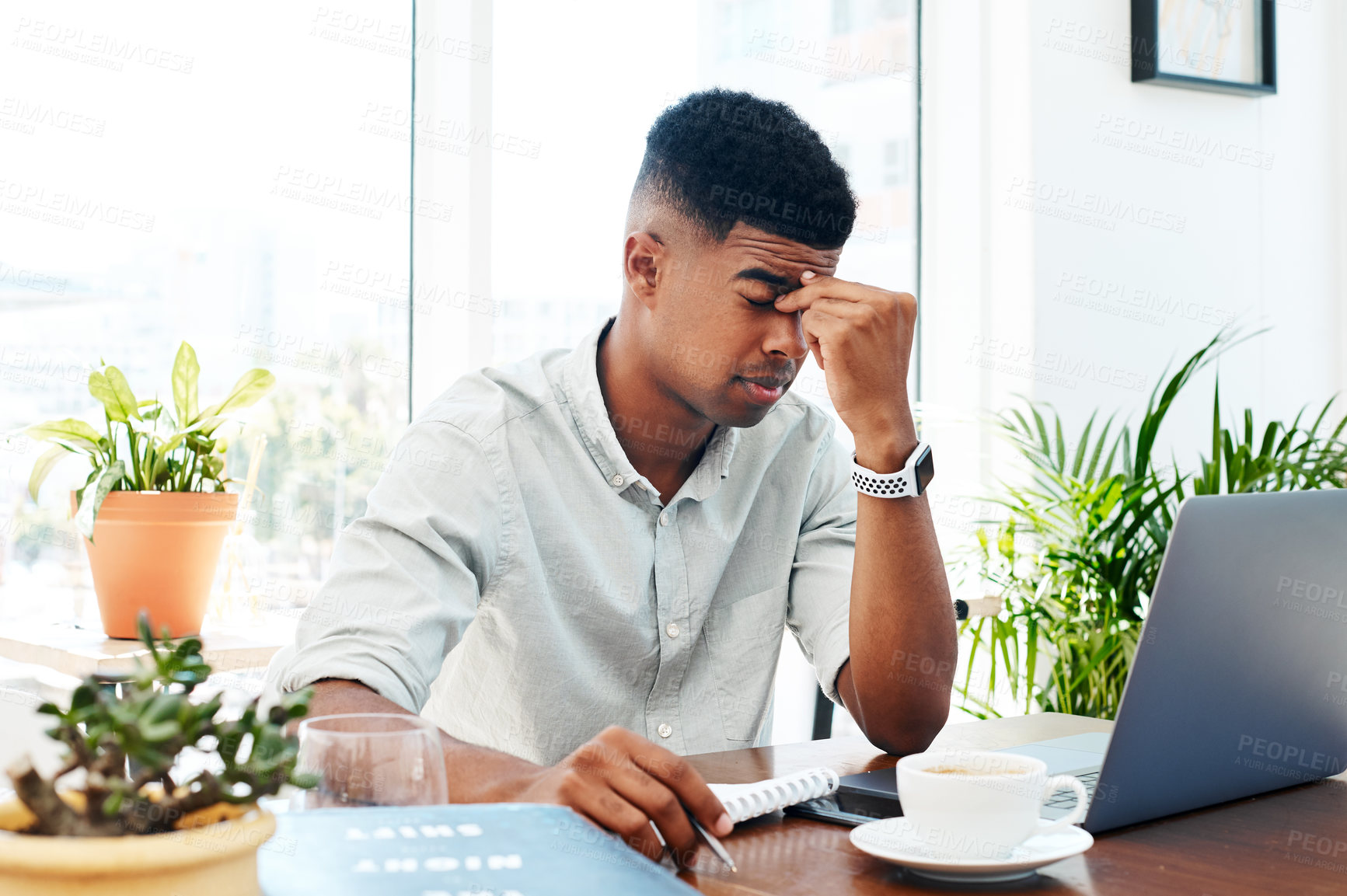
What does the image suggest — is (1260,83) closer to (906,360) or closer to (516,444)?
(906,360)

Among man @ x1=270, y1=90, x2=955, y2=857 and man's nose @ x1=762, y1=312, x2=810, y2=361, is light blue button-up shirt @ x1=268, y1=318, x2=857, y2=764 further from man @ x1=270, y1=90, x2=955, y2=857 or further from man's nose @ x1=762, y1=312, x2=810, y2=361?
man's nose @ x1=762, y1=312, x2=810, y2=361

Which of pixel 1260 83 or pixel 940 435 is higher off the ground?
pixel 1260 83

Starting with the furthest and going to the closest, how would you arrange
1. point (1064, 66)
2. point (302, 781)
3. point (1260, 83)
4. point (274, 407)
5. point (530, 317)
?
point (1260, 83), point (1064, 66), point (530, 317), point (274, 407), point (302, 781)

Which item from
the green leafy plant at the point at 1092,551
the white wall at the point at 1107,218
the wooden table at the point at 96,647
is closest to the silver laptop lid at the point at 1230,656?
the wooden table at the point at 96,647

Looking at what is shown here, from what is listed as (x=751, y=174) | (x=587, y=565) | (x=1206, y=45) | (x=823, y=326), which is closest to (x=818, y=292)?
(x=823, y=326)

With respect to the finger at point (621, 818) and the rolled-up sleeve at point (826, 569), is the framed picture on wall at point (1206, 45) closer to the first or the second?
the rolled-up sleeve at point (826, 569)

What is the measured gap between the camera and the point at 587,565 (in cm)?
141

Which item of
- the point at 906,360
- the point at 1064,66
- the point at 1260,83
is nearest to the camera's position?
the point at 906,360

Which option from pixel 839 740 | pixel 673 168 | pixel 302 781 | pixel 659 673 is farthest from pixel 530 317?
pixel 302 781

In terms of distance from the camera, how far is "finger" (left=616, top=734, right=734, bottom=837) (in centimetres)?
82

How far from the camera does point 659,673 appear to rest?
4.79 ft

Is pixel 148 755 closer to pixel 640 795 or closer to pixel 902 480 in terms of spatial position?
pixel 640 795

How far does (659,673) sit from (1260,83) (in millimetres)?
2608

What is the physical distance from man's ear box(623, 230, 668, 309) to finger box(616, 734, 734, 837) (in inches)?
30.7
